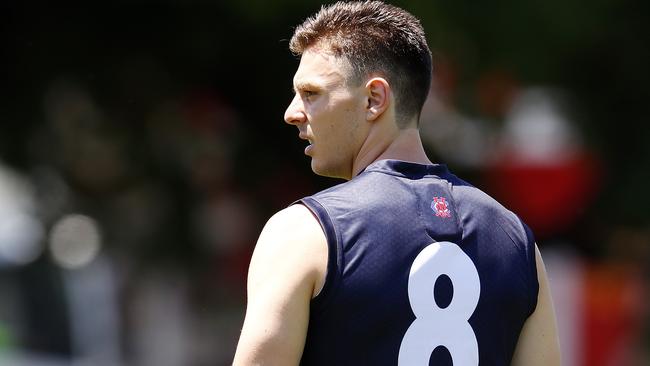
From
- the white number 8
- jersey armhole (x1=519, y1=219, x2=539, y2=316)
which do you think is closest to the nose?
the white number 8

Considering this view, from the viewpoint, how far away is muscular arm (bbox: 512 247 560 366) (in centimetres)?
322

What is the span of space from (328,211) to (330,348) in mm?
326

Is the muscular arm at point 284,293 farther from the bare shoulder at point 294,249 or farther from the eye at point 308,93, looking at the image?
the eye at point 308,93

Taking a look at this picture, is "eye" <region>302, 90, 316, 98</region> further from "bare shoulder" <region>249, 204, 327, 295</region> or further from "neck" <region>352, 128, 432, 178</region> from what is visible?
"bare shoulder" <region>249, 204, 327, 295</region>

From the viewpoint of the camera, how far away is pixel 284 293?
2840 mm

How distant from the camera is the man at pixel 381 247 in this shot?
113 inches

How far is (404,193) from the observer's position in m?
3.05

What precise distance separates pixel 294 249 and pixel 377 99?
1.71ft

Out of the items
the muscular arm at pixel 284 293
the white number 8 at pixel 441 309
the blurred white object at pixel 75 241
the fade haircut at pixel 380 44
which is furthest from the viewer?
the blurred white object at pixel 75 241

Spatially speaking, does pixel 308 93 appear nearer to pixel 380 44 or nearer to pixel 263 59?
pixel 380 44

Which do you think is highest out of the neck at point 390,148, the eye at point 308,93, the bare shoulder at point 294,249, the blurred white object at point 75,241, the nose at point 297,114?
the eye at point 308,93

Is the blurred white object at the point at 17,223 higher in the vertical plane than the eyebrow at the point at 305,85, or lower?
lower

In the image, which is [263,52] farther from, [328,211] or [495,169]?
[328,211]

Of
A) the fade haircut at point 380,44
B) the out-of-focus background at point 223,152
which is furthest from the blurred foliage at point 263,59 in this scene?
the fade haircut at point 380,44
